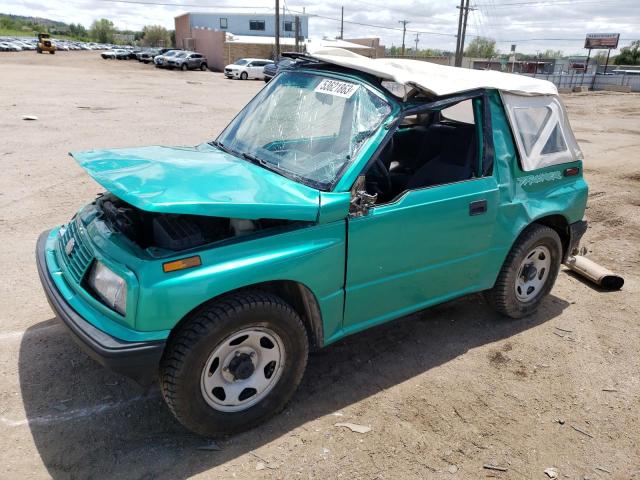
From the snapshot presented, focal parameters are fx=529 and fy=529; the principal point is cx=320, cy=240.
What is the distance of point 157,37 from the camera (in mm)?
92562

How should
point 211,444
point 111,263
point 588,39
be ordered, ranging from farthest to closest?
point 588,39 < point 211,444 < point 111,263

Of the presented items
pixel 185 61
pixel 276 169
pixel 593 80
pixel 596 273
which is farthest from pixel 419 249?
pixel 185 61

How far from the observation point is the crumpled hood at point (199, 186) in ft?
8.54

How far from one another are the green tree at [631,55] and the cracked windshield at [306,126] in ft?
254

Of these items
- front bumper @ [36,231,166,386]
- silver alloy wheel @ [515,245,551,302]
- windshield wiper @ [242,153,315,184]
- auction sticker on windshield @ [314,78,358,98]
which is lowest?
silver alloy wheel @ [515,245,551,302]

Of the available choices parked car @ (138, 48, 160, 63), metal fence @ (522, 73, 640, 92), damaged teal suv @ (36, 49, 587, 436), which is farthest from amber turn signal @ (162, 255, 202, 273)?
parked car @ (138, 48, 160, 63)

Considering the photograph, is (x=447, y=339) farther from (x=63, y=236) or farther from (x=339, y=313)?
(x=63, y=236)

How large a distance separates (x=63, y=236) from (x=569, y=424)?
11.4 feet

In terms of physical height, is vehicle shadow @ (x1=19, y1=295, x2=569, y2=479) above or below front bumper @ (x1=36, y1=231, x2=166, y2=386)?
below

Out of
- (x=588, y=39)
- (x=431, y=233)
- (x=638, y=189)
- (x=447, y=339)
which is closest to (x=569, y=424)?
(x=447, y=339)

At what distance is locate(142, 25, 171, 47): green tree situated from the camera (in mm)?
91125

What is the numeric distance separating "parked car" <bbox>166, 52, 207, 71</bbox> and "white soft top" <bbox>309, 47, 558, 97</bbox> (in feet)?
140

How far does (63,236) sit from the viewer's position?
350cm

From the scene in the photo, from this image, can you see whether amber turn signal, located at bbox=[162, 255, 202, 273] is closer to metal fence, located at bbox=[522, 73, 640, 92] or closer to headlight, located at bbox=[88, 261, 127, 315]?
headlight, located at bbox=[88, 261, 127, 315]
